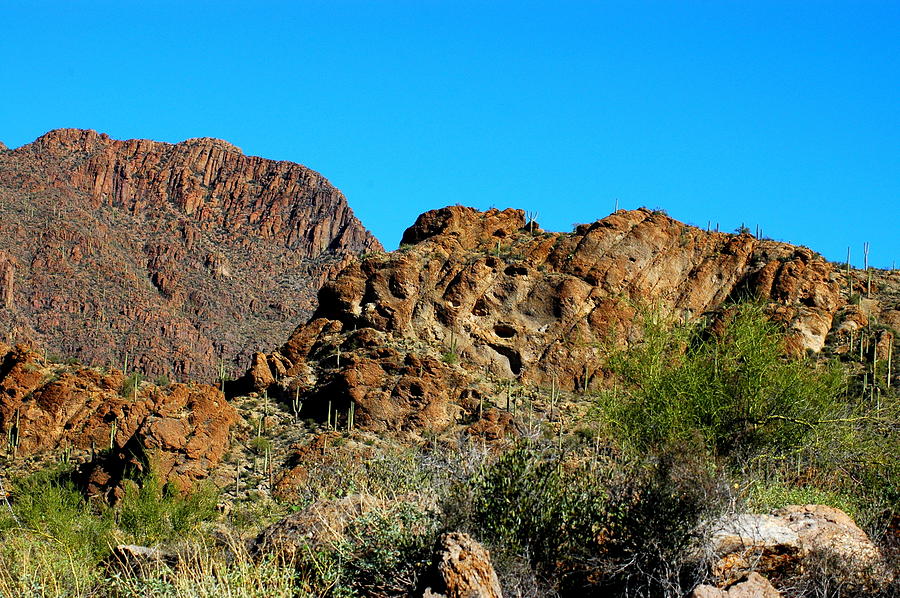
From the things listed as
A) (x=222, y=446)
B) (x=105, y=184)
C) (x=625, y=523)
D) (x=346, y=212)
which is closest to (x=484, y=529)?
(x=625, y=523)

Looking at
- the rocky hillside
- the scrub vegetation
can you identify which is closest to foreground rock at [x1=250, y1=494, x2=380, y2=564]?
the scrub vegetation

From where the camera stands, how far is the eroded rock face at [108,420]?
123 ft

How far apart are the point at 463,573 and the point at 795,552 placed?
3742 millimetres

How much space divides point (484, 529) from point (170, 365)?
96.1 m

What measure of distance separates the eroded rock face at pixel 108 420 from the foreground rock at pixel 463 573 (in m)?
27.7

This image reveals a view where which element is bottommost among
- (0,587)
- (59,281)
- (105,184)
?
(0,587)

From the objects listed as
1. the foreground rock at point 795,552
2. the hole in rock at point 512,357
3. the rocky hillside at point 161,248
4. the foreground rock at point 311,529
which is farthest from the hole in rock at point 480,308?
the rocky hillside at point 161,248

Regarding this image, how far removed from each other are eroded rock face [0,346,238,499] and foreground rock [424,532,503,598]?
27.7 meters

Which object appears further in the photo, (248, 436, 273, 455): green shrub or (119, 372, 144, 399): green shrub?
(119, 372, 144, 399): green shrub

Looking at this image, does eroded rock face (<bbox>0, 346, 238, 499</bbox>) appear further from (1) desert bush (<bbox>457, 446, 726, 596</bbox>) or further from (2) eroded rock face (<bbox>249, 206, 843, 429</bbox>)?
(1) desert bush (<bbox>457, 446, 726, 596</bbox>)

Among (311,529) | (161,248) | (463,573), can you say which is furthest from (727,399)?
(161,248)

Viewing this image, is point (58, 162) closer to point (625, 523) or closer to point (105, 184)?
point (105, 184)

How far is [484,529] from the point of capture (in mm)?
11070

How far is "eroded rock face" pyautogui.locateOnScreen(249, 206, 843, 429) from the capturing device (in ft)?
164
